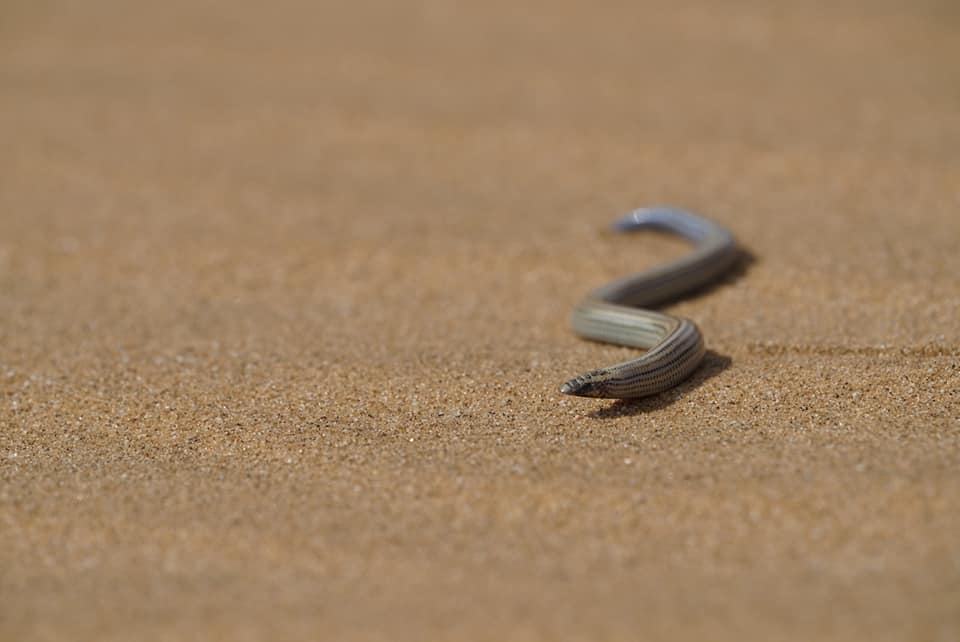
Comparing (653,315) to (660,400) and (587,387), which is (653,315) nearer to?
(660,400)

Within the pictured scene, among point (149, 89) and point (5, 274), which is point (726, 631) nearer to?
point (5, 274)

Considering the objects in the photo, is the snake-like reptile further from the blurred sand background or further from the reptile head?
the blurred sand background

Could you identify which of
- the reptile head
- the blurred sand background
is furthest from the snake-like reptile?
the blurred sand background

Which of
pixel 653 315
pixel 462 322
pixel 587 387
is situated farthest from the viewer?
pixel 462 322

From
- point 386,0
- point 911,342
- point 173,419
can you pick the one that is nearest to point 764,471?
point 911,342

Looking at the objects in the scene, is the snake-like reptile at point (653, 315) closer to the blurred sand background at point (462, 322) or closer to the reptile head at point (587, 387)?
the reptile head at point (587, 387)

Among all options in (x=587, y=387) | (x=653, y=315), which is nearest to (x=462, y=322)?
(x=653, y=315)

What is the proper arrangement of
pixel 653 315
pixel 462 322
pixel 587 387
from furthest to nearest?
1. pixel 462 322
2. pixel 653 315
3. pixel 587 387
